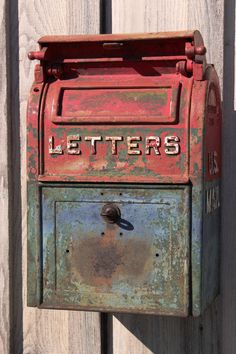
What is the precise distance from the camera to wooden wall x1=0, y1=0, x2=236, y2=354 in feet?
9.06

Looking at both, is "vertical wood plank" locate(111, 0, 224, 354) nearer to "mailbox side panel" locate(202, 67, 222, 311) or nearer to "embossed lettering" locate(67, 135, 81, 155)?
"mailbox side panel" locate(202, 67, 222, 311)

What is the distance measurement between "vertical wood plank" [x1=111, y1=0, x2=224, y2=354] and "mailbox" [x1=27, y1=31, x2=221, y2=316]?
0.35 meters

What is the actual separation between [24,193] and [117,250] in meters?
0.77

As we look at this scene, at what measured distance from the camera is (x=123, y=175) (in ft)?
7.75

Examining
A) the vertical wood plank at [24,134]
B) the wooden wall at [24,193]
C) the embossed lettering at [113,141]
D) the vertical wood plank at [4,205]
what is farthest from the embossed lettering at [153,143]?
the vertical wood plank at [4,205]

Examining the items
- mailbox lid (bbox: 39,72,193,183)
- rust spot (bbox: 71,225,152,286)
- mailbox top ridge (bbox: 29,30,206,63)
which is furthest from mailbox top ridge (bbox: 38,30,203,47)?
rust spot (bbox: 71,225,152,286)

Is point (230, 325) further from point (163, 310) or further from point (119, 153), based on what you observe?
point (119, 153)

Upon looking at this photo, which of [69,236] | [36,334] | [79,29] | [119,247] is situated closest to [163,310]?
[119,247]

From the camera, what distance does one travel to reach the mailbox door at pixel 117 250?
7.64ft

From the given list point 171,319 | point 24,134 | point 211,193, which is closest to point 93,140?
point 211,193

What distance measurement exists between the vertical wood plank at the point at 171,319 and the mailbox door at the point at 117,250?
0.54 meters

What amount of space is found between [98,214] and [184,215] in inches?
11.6

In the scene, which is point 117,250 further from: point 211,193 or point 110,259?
A: point 211,193

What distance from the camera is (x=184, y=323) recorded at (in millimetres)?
2861
